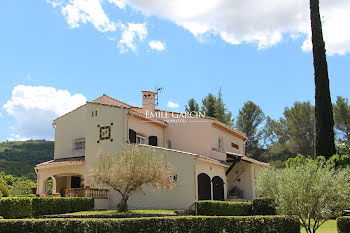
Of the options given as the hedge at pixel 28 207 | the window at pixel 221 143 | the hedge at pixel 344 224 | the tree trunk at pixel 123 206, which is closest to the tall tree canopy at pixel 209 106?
the window at pixel 221 143

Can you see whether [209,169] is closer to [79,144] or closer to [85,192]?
[85,192]

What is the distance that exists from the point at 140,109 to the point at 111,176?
12454 mm

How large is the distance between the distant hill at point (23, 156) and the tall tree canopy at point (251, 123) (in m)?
28.7

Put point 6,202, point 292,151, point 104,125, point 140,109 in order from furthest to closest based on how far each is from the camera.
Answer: point 292,151
point 140,109
point 104,125
point 6,202

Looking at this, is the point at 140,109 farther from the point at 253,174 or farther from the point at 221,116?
the point at 221,116

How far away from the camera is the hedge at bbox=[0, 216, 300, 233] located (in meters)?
12.9

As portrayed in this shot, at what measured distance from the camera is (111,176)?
20.1 metres

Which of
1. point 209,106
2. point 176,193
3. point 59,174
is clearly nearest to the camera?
point 176,193

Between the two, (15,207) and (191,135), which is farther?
(191,135)

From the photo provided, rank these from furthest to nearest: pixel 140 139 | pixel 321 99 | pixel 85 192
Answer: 1. pixel 140 139
2. pixel 321 99
3. pixel 85 192

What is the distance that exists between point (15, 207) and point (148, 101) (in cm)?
1467

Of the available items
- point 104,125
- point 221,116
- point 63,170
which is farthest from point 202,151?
point 221,116

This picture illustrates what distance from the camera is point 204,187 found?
2525 cm

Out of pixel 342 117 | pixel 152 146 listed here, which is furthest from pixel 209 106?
pixel 152 146
